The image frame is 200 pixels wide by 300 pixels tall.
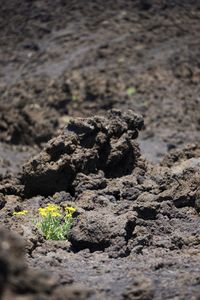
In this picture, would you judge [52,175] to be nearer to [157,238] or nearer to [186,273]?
[157,238]

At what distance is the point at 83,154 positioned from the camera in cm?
939

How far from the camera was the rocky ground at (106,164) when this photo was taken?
19.0 feet

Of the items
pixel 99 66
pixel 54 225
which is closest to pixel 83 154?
pixel 54 225

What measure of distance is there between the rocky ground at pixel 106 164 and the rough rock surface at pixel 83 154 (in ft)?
0.05

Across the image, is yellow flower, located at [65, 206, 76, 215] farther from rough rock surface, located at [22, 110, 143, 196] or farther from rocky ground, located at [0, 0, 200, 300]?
rough rock surface, located at [22, 110, 143, 196]

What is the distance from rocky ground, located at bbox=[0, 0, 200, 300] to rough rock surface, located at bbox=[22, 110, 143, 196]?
17 millimetres

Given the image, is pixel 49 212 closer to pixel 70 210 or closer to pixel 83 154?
pixel 70 210

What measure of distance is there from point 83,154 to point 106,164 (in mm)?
489

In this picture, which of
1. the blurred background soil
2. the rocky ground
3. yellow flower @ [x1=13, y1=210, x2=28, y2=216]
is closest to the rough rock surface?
the rocky ground

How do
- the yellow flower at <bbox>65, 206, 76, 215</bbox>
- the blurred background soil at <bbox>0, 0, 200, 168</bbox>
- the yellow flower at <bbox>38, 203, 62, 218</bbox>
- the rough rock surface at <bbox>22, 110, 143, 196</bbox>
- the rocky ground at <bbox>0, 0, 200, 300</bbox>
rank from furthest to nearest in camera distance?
the blurred background soil at <bbox>0, 0, 200, 168</bbox> → the rough rock surface at <bbox>22, 110, 143, 196</bbox> → the yellow flower at <bbox>65, 206, 76, 215</bbox> → the yellow flower at <bbox>38, 203, 62, 218</bbox> → the rocky ground at <bbox>0, 0, 200, 300</bbox>

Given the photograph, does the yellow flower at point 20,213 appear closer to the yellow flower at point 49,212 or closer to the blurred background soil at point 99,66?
the yellow flower at point 49,212

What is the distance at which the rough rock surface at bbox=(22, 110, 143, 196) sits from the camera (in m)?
9.09

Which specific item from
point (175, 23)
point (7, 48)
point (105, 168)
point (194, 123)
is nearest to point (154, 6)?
point (175, 23)

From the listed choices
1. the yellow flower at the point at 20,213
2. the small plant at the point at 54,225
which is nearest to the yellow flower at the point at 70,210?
the small plant at the point at 54,225
